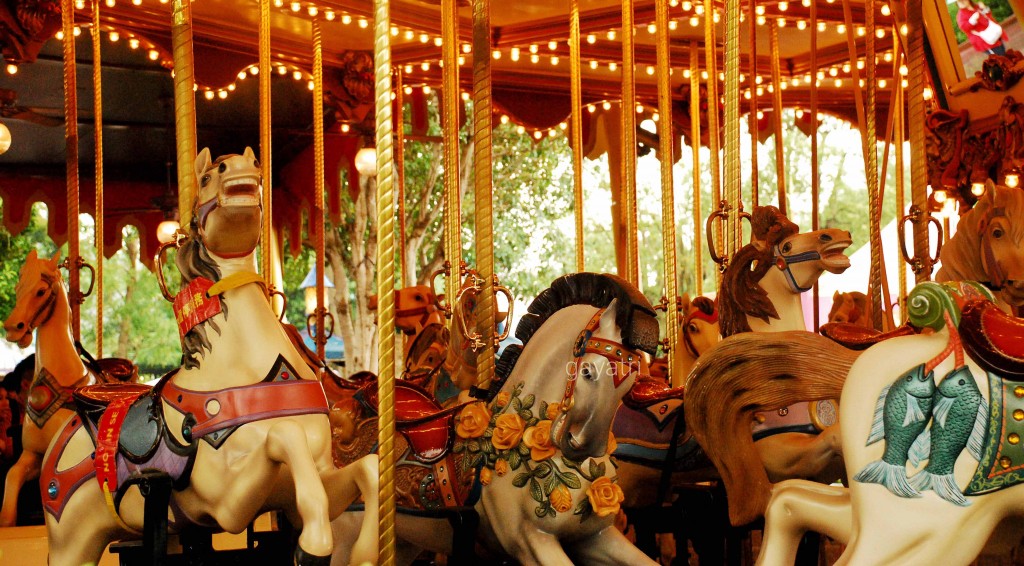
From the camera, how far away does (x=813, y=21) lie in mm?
6246

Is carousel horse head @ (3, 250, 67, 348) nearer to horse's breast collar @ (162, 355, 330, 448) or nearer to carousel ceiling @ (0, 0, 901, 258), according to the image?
carousel ceiling @ (0, 0, 901, 258)

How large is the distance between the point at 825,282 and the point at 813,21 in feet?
37.8

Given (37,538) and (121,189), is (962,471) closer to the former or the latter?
(37,538)

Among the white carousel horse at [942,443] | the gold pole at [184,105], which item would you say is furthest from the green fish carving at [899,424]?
the gold pole at [184,105]

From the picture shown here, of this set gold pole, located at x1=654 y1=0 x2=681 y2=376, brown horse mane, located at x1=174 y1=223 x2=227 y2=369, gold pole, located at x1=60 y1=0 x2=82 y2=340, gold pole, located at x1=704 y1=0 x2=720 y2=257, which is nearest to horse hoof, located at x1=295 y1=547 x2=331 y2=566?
brown horse mane, located at x1=174 y1=223 x2=227 y2=369

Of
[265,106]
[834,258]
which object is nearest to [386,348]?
[834,258]

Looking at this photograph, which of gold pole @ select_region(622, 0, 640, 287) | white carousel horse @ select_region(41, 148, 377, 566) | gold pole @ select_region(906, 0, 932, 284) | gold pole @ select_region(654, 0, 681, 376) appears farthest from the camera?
gold pole @ select_region(622, 0, 640, 287)

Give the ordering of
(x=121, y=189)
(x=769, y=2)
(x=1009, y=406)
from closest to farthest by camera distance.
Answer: (x=1009, y=406), (x=769, y=2), (x=121, y=189)

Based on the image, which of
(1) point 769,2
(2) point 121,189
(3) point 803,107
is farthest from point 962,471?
(2) point 121,189

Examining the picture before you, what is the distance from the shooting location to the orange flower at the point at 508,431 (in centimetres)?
304

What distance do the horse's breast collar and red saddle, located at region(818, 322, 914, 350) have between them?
1.59 m

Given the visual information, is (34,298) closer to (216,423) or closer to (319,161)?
(319,161)

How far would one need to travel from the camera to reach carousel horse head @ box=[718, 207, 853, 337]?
373cm

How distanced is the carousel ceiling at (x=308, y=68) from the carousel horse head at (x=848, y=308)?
53.6 inches
